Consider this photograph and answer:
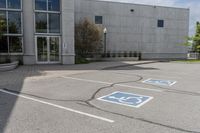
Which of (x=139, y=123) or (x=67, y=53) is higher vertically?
(x=67, y=53)

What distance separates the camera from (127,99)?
22.6 feet

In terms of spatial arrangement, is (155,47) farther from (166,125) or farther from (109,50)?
(166,125)

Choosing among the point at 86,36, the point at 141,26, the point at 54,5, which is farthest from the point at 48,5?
the point at 141,26

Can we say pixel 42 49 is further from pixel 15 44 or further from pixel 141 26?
pixel 141 26

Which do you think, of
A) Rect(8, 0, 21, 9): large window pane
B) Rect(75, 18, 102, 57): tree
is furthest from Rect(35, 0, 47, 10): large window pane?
Rect(75, 18, 102, 57): tree

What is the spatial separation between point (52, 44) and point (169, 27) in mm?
18926

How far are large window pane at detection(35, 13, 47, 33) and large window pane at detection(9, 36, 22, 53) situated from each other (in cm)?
184

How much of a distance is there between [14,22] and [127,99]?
14794 mm

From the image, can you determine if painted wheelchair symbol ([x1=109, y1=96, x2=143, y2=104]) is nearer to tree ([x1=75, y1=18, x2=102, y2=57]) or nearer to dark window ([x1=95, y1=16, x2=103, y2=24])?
tree ([x1=75, y1=18, x2=102, y2=57])

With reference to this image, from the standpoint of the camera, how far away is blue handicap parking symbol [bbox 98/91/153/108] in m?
6.42

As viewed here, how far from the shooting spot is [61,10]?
61.7ft

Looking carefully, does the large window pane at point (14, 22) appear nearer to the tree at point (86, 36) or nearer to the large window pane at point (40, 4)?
the large window pane at point (40, 4)

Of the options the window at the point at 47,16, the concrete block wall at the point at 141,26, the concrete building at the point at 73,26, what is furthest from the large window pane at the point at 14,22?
the concrete block wall at the point at 141,26

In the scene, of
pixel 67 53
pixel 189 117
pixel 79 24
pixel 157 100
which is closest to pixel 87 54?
pixel 79 24
